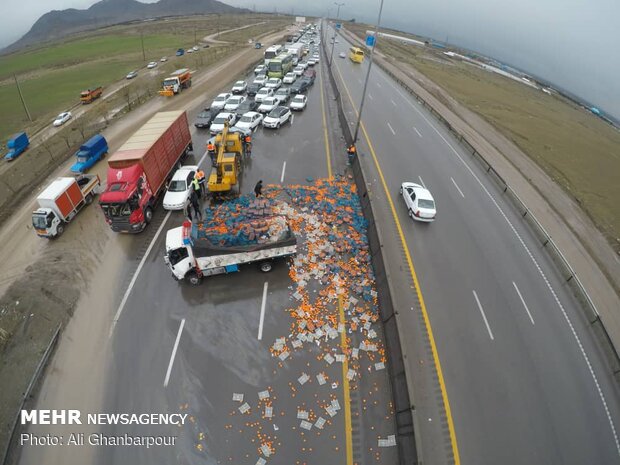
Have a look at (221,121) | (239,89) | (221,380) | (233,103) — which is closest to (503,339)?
(221,380)

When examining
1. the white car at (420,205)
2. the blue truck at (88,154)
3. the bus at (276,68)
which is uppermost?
the bus at (276,68)

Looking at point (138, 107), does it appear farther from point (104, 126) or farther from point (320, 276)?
point (320, 276)

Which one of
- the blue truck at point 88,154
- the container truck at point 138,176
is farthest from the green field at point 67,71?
the container truck at point 138,176

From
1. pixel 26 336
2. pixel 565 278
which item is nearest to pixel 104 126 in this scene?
pixel 26 336

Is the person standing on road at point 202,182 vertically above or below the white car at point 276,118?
below

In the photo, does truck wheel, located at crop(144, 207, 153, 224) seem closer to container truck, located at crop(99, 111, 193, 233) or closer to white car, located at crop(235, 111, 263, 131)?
container truck, located at crop(99, 111, 193, 233)

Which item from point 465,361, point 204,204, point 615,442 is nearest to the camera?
point 615,442

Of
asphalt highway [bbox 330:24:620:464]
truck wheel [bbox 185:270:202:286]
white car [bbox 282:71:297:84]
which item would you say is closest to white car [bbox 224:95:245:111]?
white car [bbox 282:71:297:84]

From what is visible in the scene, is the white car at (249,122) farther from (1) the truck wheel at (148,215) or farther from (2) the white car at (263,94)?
(1) the truck wheel at (148,215)
